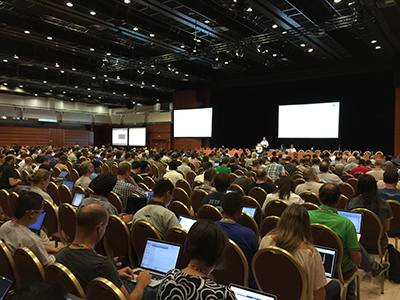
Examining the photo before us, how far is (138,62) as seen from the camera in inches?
623

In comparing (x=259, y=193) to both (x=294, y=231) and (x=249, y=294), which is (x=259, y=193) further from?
(x=249, y=294)

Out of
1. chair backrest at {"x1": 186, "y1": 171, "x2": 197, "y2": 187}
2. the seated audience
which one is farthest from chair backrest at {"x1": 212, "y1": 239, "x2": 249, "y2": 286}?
chair backrest at {"x1": 186, "y1": 171, "x2": 197, "y2": 187}

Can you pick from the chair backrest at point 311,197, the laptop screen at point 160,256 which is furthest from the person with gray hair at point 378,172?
the laptop screen at point 160,256

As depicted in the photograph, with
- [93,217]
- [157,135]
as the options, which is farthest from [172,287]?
[157,135]

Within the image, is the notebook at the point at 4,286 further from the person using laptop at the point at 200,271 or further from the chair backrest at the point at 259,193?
the chair backrest at the point at 259,193

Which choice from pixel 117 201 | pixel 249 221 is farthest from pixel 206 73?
pixel 249 221

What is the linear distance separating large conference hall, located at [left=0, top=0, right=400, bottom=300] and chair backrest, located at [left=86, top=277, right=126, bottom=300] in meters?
3.14

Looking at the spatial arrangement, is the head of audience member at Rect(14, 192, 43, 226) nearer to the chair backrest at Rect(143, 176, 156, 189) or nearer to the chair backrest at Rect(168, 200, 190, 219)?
the chair backrest at Rect(168, 200, 190, 219)

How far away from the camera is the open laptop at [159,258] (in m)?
2.50

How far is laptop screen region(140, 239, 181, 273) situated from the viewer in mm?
2504

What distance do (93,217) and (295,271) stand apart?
1.46 metres

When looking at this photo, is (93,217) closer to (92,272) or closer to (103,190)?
(92,272)

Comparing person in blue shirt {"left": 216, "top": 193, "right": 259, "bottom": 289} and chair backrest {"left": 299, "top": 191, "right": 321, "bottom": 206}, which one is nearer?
person in blue shirt {"left": 216, "top": 193, "right": 259, "bottom": 289}

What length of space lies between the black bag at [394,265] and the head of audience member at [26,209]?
4205 mm
